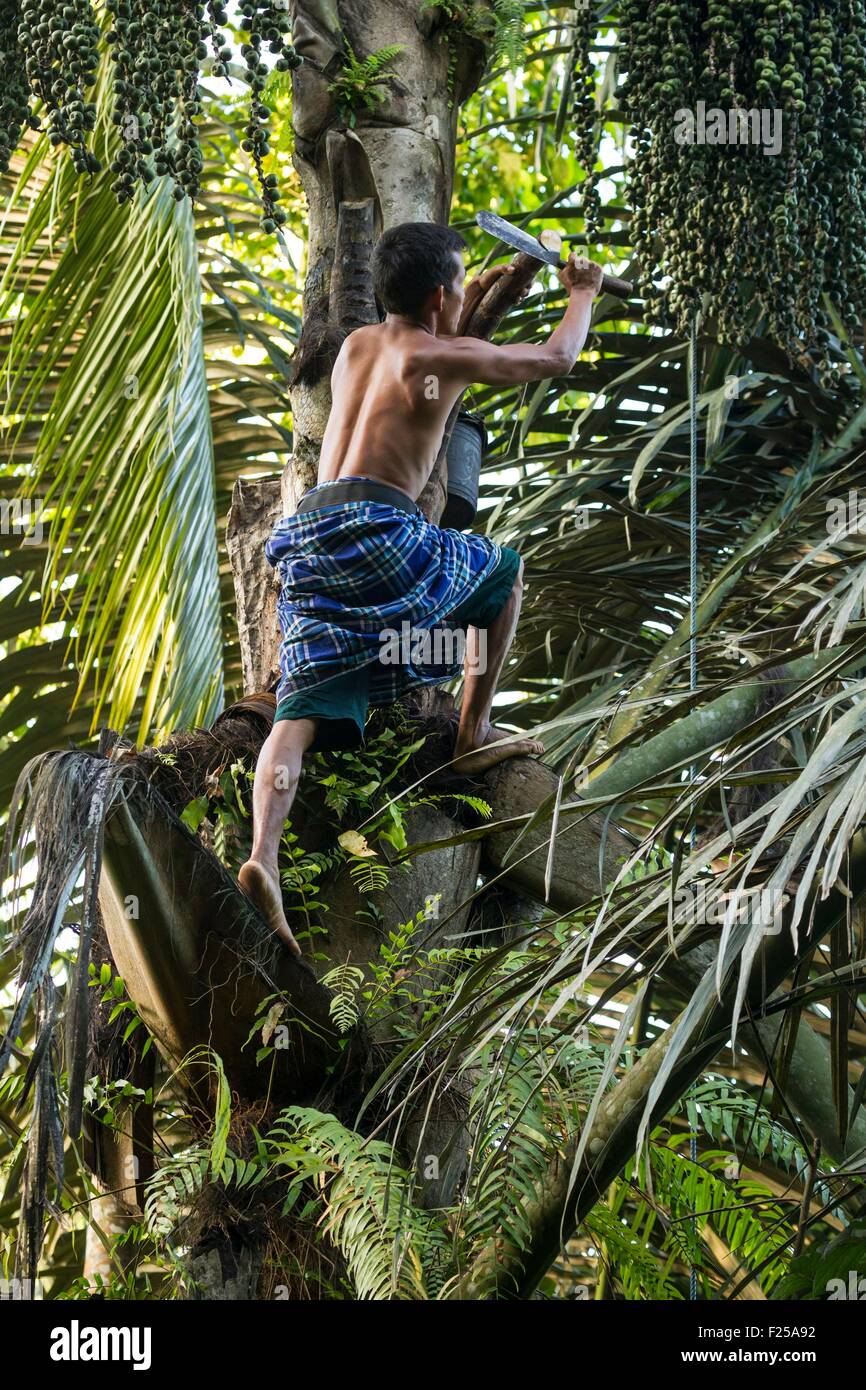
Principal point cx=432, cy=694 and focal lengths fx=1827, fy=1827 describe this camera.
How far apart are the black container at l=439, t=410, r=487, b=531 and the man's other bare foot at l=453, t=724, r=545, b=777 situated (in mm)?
559

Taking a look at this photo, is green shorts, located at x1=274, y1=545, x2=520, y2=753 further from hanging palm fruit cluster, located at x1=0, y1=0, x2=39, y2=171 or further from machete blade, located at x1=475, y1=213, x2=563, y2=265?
hanging palm fruit cluster, located at x1=0, y1=0, x2=39, y2=171

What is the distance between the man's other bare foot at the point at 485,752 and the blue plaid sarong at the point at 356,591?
0.18 meters

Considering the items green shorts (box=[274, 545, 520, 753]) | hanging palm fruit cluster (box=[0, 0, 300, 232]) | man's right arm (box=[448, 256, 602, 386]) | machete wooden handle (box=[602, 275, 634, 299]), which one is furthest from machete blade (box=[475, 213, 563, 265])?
green shorts (box=[274, 545, 520, 753])

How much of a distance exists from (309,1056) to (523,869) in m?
0.56

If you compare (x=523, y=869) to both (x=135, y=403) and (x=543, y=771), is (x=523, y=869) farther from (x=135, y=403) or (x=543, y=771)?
(x=135, y=403)

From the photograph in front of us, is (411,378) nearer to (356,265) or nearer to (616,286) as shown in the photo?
(356,265)

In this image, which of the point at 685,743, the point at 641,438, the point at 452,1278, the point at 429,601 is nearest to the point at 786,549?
the point at 641,438

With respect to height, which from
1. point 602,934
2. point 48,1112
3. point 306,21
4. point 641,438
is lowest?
point 48,1112

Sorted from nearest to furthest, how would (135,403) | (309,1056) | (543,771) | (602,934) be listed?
1. (602,934)
2. (309,1056)
3. (543,771)
4. (135,403)

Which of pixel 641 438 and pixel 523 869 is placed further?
pixel 641 438

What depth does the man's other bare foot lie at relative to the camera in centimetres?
354

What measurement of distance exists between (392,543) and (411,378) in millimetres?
328

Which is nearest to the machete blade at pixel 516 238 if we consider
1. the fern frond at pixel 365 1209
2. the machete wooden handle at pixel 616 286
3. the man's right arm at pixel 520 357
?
the man's right arm at pixel 520 357

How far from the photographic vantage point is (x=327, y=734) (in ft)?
11.0
